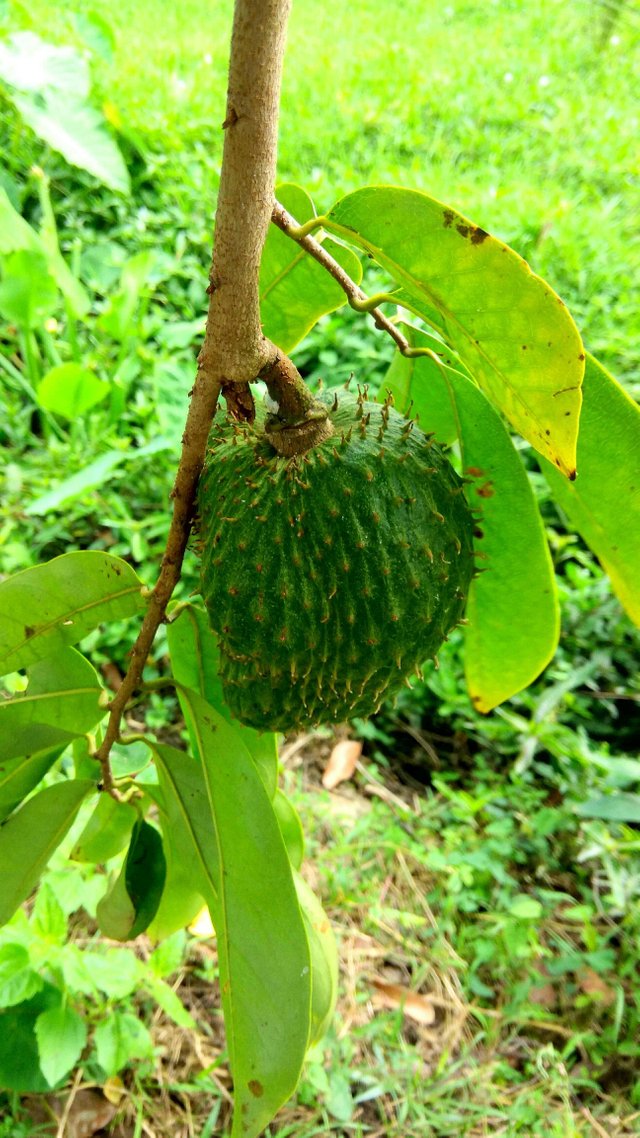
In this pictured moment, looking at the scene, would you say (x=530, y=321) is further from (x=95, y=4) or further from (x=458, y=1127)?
(x=95, y=4)

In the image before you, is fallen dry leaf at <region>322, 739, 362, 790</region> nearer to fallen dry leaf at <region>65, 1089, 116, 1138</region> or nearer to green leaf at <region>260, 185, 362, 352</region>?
fallen dry leaf at <region>65, 1089, 116, 1138</region>

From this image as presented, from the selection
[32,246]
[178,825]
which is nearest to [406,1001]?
[178,825]

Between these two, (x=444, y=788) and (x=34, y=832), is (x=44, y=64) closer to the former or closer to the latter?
(x=444, y=788)

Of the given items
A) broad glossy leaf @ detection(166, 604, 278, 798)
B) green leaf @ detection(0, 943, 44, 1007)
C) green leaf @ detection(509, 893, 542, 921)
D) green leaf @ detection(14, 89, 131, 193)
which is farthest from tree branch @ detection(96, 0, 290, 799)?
green leaf @ detection(14, 89, 131, 193)

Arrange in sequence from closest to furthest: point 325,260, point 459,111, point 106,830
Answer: point 325,260, point 106,830, point 459,111

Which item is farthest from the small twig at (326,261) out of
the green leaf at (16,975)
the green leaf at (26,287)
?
the green leaf at (26,287)

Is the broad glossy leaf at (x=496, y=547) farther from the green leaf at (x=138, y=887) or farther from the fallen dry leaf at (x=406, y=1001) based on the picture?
the fallen dry leaf at (x=406, y=1001)

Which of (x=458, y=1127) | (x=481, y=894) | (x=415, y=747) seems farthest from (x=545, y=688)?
(x=458, y=1127)
